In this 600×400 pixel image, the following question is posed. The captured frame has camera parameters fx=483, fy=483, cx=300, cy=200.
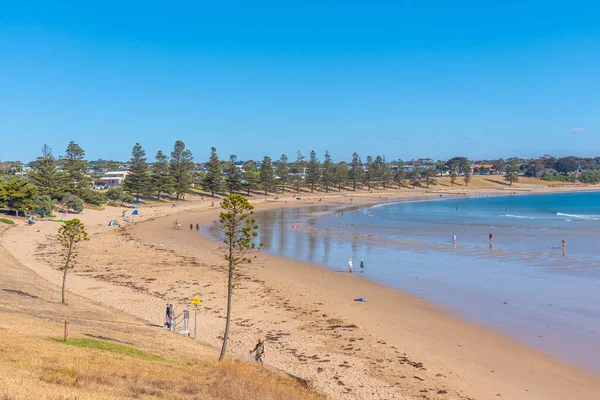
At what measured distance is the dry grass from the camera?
9648 millimetres

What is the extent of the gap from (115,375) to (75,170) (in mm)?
72457

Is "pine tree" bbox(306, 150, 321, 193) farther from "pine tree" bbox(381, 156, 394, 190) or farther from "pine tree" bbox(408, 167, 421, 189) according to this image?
"pine tree" bbox(408, 167, 421, 189)

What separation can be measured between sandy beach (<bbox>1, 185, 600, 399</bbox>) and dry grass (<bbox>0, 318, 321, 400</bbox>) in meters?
2.29

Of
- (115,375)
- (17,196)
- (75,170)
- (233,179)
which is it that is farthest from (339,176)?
(115,375)

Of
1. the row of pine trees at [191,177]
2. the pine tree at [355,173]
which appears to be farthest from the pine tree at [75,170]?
the pine tree at [355,173]

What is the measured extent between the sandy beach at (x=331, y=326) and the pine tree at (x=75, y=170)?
115 feet

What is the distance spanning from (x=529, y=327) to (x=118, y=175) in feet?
373

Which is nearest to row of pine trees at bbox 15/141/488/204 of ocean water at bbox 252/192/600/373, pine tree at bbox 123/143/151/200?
pine tree at bbox 123/143/151/200

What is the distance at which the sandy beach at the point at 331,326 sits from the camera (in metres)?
14.4

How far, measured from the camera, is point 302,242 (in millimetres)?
46000

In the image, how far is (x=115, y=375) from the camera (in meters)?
11.3

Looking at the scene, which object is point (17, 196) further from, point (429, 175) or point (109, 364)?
point (429, 175)

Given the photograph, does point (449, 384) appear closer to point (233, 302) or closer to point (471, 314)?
point (471, 314)

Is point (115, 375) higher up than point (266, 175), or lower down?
lower down
